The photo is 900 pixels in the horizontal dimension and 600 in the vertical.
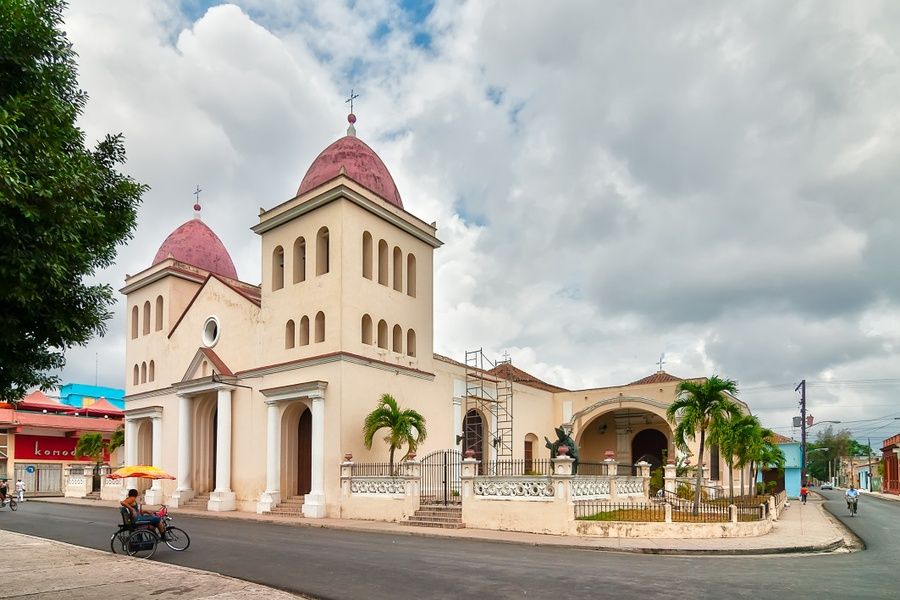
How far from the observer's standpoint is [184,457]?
29.0 meters

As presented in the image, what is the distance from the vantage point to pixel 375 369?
25906 millimetres

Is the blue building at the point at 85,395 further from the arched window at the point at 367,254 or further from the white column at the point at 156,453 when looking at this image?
the arched window at the point at 367,254

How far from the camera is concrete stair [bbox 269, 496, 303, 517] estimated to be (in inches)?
962

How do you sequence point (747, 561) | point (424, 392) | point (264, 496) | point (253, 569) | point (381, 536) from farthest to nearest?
1. point (424, 392)
2. point (264, 496)
3. point (381, 536)
4. point (747, 561)
5. point (253, 569)

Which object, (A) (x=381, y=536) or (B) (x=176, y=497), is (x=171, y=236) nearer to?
(B) (x=176, y=497)

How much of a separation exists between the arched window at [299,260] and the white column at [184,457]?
744 centimetres

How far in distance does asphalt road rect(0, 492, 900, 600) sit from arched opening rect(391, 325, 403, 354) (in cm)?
1020

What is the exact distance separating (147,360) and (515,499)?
21724 millimetres

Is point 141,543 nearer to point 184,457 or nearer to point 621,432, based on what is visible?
point 184,457

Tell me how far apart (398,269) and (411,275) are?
93cm

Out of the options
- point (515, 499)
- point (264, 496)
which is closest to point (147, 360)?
point (264, 496)

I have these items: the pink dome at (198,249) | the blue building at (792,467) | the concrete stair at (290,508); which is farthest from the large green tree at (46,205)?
the blue building at (792,467)

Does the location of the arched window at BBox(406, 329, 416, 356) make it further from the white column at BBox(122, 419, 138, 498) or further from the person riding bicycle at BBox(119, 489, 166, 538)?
the person riding bicycle at BBox(119, 489, 166, 538)

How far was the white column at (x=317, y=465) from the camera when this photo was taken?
23547mm
